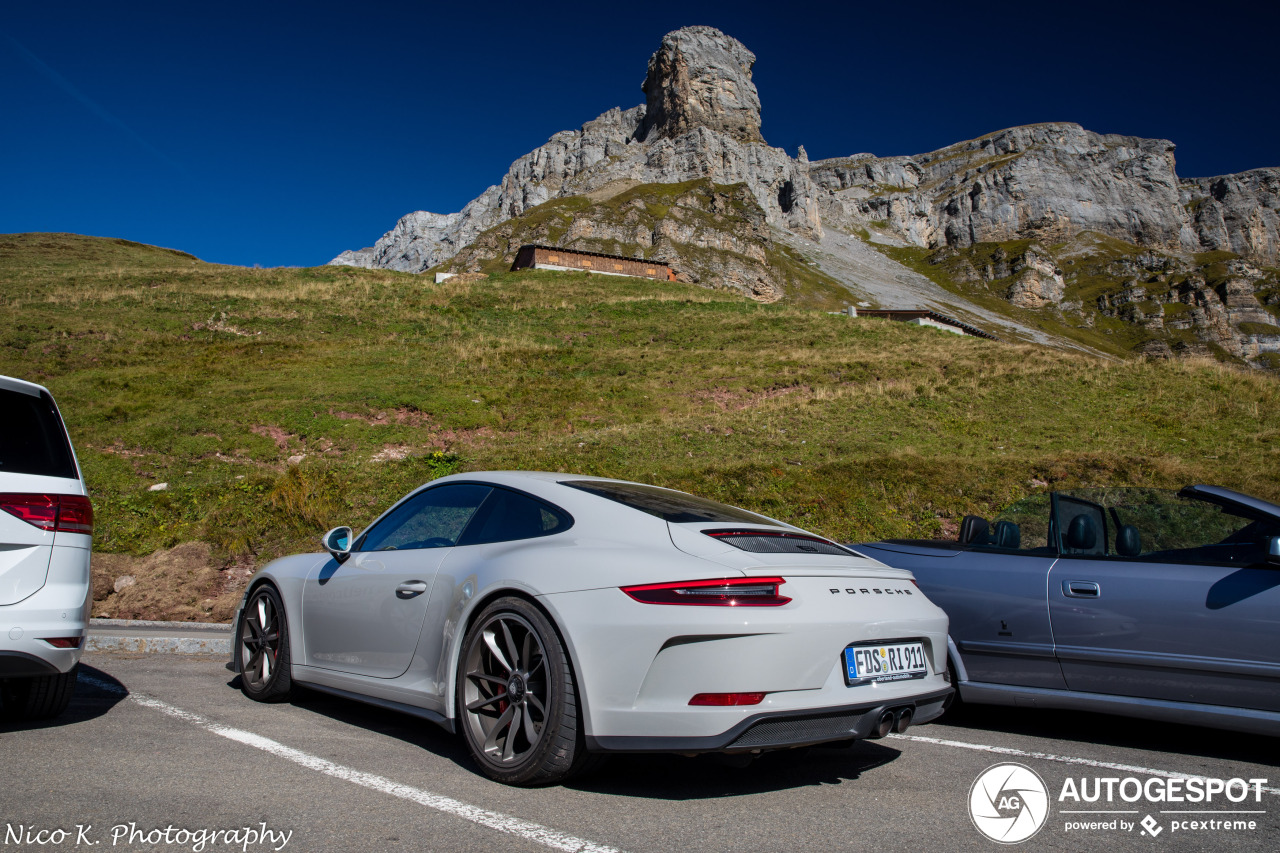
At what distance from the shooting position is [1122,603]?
412 cm

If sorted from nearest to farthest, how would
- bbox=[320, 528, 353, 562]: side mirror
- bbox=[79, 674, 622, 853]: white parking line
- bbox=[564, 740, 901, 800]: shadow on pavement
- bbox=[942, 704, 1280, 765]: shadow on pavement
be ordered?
bbox=[79, 674, 622, 853]: white parking line → bbox=[564, 740, 901, 800]: shadow on pavement → bbox=[942, 704, 1280, 765]: shadow on pavement → bbox=[320, 528, 353, 562]: side mirror

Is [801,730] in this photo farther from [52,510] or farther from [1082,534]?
[52,510]

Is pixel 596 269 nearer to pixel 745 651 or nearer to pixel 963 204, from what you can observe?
pixel 745 651

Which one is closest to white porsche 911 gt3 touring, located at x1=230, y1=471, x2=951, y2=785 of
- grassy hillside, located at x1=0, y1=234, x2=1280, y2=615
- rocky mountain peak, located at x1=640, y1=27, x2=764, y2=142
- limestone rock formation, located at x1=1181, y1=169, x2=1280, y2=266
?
grassy hillside, located at x1=0, y1=234, x2=1280, y2=615

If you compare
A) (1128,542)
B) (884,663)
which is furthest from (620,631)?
(1128,542)

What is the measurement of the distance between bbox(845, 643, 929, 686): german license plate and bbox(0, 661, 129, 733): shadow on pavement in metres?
3.97

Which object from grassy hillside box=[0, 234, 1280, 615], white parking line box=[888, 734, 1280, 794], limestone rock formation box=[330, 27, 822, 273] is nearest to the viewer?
white parking line box=[888, 734, 1280, 794]

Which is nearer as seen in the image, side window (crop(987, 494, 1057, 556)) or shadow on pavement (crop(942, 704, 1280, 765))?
shadow on pavement (crop(942, 704, 1280, 765))

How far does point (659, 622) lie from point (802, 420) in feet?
51.3

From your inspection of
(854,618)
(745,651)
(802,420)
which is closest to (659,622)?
(745,651)

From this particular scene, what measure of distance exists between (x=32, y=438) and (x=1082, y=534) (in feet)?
19.1

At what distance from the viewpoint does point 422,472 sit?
11984mm

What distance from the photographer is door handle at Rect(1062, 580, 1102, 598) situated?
4227 mm

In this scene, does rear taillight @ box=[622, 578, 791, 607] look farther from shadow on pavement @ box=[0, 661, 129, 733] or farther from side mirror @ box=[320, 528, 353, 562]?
shadow on pavement @ box=[0, 661, 129, 733]
